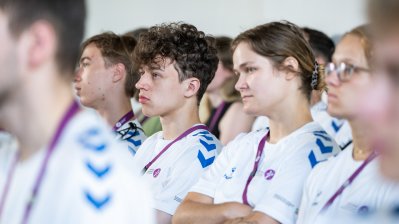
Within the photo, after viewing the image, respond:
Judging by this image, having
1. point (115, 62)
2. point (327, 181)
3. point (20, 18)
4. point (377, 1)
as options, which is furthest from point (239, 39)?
point (377, 1)

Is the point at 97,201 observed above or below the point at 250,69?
above

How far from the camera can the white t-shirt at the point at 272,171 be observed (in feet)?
9.57

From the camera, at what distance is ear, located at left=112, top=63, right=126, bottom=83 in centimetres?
428

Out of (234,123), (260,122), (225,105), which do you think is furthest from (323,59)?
(225,105)

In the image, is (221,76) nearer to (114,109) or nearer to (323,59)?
(323,59)

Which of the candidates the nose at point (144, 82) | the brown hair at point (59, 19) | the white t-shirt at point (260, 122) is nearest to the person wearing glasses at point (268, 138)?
the nose at point (144, 82)

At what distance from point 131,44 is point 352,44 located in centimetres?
200

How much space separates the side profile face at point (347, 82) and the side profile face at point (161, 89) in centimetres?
118

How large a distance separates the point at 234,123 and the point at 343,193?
107 inches

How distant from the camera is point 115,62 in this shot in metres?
4.29

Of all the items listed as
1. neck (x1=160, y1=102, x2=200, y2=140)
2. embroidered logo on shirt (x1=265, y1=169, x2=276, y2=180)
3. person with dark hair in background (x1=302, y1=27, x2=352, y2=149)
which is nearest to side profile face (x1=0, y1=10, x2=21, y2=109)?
embroidered logo on shirt (x1=265, y1=169, x2=276, y2=180)

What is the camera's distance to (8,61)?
5.08 feet

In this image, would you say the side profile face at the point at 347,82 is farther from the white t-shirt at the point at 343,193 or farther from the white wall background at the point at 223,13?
the white wall background at the point at 223,13

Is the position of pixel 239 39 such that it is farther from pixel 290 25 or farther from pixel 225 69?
pixel 225 69
